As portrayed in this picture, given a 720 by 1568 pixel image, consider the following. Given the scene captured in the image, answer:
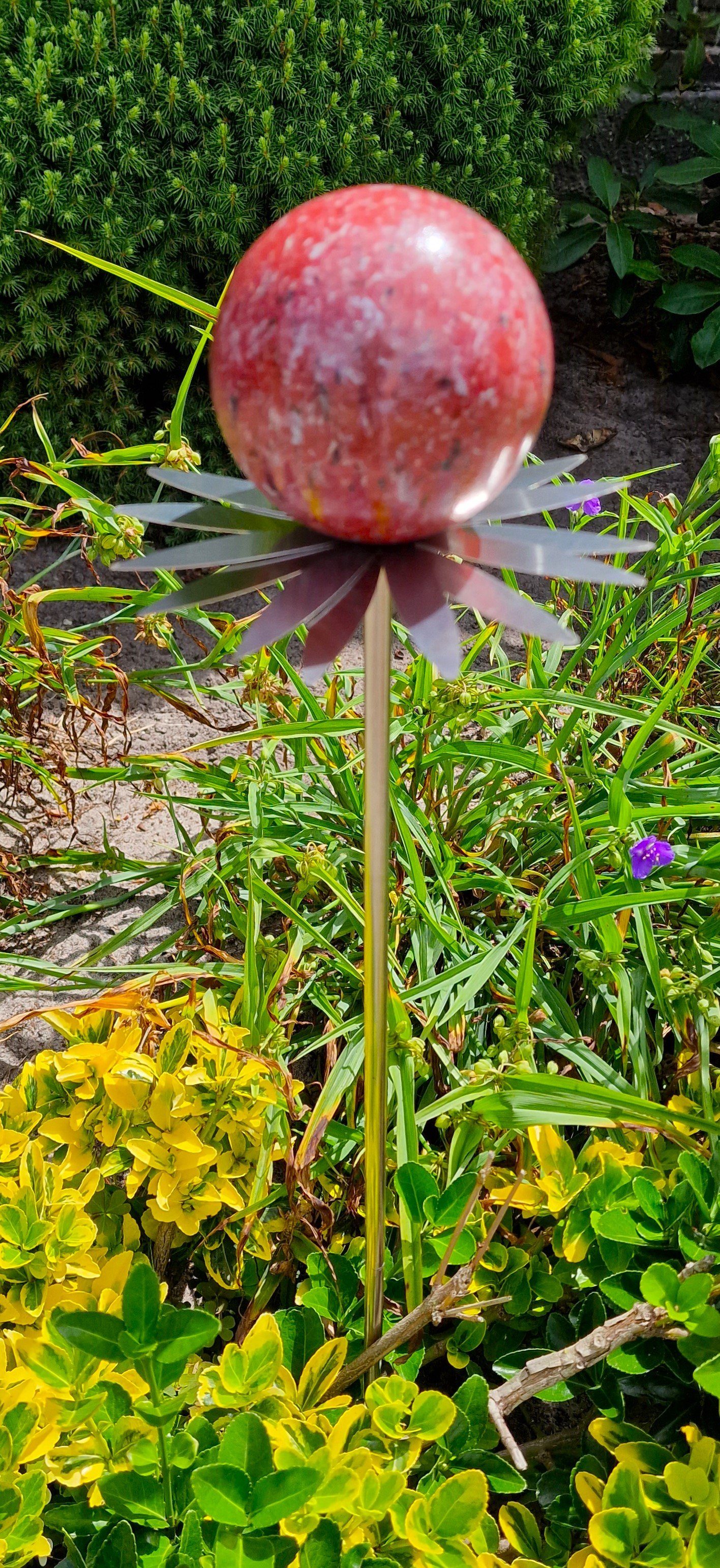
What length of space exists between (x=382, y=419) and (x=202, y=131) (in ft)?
7.52

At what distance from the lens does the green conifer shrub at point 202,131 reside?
7.25ft

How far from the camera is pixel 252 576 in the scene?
1.66 feet

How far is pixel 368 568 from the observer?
1.63 feet

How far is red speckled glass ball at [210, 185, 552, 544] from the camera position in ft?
1.42

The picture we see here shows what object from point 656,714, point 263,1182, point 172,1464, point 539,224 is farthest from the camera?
point 539,224

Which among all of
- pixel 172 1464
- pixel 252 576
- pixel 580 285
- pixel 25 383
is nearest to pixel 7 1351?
pixel 172 1464

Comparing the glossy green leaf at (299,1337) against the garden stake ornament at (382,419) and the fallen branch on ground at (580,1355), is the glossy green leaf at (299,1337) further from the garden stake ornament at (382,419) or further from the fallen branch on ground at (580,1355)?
the garden stake ornament at (382,419)

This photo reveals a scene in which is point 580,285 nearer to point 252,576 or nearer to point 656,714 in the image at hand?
point 656,714

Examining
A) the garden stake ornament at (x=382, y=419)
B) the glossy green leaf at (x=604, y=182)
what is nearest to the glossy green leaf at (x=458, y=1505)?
the garden stake ornament at (x=382, y=419)

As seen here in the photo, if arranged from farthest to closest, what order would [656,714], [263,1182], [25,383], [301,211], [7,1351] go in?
[25,383] < [656,714] < [263,1182] < [7,1351] < [301,211]

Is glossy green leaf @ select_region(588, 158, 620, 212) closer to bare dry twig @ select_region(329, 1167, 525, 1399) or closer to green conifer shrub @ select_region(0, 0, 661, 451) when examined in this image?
green conifer shrub @ select_region(0, 0, 661, 451)

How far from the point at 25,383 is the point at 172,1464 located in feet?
7.77

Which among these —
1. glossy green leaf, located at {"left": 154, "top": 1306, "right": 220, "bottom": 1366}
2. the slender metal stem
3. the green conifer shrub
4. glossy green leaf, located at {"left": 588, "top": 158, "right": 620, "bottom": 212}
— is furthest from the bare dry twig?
glossy green leaf, located at {"left": 588, "top": 158, "right": 620, "bottom": 212}

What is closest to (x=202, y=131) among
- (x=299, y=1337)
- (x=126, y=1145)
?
(x=126, y=1145)
